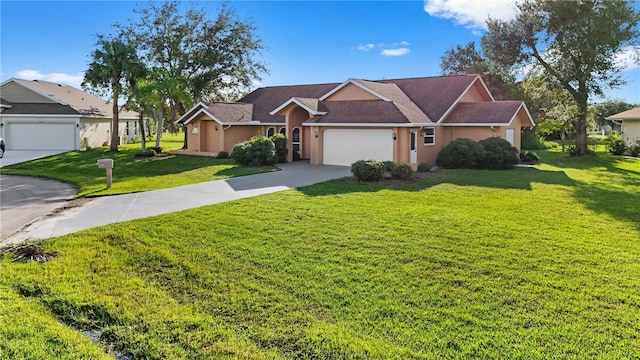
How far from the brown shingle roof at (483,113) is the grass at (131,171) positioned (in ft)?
36.0

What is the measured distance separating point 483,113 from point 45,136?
106ft

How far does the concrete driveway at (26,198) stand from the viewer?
38.4 feet

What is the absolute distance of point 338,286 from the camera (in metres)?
7.45

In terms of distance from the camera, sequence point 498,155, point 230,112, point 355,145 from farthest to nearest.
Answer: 1. point 230,112
2. point 355,145
3. point 498,155

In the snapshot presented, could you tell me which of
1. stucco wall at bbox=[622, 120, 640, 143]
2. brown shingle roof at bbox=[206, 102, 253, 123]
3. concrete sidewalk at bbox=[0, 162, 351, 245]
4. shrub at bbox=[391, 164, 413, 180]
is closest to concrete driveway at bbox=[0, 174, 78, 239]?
concrete sidewalk at bbox=[0, 162, 351, 245]

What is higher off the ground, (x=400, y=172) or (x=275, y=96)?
(x=275, y=96)

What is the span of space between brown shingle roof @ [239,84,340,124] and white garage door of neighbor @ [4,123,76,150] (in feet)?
47.1

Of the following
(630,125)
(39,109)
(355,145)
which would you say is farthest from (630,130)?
(39,109)

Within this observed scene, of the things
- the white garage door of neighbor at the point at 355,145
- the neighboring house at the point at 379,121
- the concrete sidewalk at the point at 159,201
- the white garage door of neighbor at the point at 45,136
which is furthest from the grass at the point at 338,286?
the white garage door of neighbor at the point at 45,136

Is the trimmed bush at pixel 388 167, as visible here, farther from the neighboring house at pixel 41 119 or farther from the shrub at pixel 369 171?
the neighboring house at pixel 41 119

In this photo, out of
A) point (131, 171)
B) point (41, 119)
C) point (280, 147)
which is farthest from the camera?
point (41, 119)

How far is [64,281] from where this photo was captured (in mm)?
7484

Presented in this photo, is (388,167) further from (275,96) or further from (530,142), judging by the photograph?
(530,142)

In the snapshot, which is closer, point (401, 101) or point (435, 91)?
point (401, 101)
